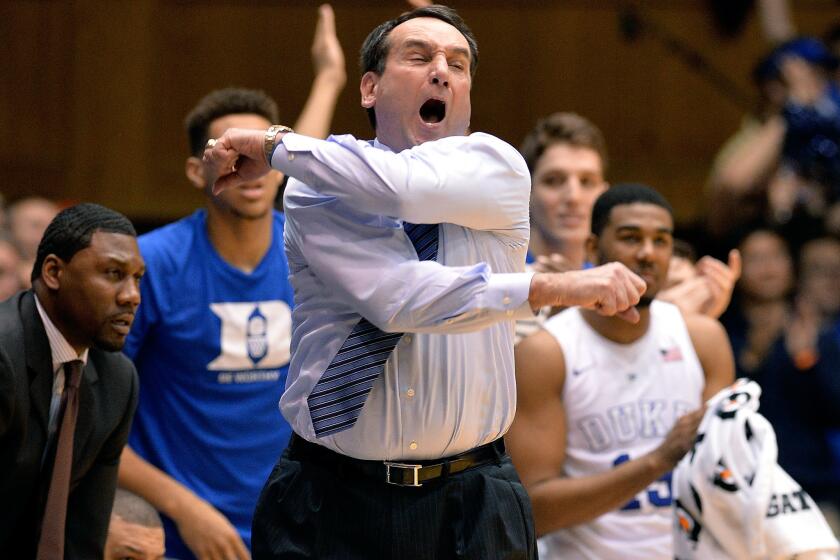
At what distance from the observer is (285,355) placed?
4062mm

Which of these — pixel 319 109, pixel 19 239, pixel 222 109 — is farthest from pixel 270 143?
pixel 19 239

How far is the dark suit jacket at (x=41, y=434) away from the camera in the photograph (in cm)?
296

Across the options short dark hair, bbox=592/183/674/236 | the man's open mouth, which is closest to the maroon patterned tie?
the man's open mouth

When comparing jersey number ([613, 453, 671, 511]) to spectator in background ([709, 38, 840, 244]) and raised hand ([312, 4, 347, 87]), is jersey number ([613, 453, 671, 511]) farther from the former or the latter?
spectator in background ([709, 38, 840, 244])

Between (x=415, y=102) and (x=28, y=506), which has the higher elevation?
(x=415, y=102)

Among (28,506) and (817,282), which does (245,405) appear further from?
(817,282)

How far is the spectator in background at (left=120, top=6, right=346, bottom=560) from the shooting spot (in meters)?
3.96

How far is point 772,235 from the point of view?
18.9 feet

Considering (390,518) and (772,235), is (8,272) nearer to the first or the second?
(390,518)

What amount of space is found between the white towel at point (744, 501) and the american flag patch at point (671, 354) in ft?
1.70

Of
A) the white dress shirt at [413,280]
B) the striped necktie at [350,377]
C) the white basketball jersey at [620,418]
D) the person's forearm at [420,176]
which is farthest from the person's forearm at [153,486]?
the person's forearm at [420,176]

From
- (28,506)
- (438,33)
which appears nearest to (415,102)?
(438,33)

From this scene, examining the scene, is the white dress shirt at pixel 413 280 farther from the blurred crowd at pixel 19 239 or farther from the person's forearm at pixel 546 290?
the blurred crowd at pixel 19 239

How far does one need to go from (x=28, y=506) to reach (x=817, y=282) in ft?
12.3
